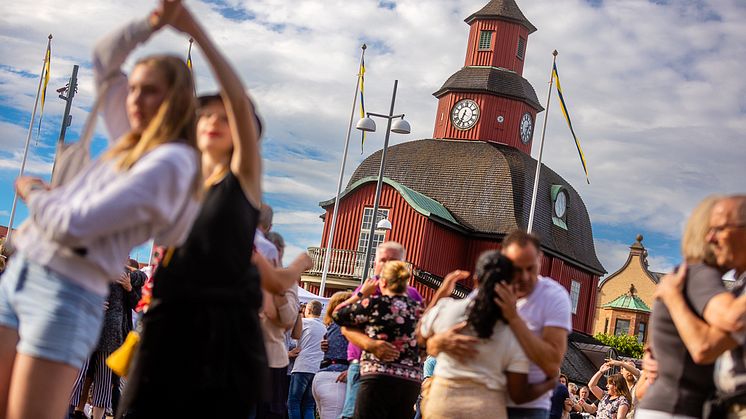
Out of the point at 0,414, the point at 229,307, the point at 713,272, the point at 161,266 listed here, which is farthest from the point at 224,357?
the point at 713,272

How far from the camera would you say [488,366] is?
5.57 m

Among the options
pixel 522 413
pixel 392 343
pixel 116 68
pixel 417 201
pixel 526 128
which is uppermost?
pixel 526 128

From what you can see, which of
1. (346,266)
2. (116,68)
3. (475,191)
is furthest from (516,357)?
(475,191)

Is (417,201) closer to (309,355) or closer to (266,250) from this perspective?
(309,355)

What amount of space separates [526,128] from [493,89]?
2769mm

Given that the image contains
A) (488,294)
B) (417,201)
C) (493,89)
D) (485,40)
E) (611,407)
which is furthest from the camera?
(485,40)

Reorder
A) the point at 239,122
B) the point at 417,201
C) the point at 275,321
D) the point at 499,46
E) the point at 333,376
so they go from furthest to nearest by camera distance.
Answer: the point at 499,46, the point at 417,201, the point at 333,376, the point at 275,321, the point at 239,122

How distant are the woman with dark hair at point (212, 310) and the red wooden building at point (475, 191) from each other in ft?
121

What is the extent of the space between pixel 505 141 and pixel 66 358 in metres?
50.8

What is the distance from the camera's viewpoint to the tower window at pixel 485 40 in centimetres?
5609

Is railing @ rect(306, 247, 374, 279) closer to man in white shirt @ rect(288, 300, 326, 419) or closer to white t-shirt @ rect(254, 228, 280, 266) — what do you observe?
man in white shirt @ rect(288, 300, 326, 419)

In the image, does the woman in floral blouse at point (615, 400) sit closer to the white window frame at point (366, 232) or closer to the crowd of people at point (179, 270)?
the crowd of people at point (179, 270)

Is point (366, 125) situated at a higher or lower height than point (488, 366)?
higher

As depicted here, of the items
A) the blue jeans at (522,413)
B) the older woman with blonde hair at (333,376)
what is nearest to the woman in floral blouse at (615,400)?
the older woman with blonde hair at (333,376)
